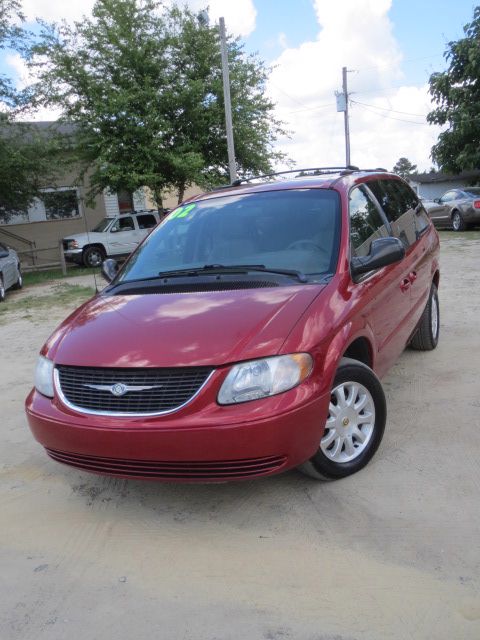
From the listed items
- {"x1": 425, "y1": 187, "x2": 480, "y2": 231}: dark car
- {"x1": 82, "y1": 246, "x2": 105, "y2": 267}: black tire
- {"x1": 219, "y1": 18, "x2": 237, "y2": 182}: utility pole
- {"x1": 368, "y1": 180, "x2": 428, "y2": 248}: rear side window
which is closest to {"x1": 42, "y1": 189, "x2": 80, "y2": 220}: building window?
{"x1": 82, "y1": 246, "x2": 105, "y2": 267}: black tire

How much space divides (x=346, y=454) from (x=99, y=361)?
4.79ft

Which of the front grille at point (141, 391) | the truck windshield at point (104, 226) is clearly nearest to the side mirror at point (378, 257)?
the front grille at point (141, 391)

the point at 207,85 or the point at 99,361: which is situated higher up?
the point at 207,85

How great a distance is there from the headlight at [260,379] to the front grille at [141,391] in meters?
0.12

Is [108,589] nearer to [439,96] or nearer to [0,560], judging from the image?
[0,560]

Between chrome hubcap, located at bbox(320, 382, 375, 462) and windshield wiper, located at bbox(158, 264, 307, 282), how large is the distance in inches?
28.3

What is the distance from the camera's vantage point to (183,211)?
454 cm

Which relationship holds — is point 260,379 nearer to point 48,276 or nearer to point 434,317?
point 434,317

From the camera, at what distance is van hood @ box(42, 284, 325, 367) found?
277cm

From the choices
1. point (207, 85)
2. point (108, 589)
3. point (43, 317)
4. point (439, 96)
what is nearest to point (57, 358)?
point (108, 589)

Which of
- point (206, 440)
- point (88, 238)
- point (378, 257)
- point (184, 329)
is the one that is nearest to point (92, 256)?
point (88, 238)

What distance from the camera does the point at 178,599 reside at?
240 cm

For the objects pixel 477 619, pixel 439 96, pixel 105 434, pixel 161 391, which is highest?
pixel 439 96

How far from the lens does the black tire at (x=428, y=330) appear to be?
5387 mm
